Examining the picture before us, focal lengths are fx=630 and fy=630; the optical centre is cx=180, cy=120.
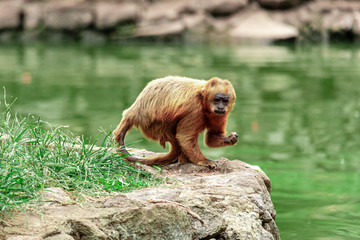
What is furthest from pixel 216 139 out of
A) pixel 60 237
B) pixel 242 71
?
pixel 242 71

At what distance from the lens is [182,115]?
5727 mm

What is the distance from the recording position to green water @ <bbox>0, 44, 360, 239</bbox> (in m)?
7.68

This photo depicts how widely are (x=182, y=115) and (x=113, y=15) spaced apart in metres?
20.9

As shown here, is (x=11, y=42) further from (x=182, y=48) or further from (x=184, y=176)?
(x=184, y=176)

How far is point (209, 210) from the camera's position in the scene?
15.0 feet

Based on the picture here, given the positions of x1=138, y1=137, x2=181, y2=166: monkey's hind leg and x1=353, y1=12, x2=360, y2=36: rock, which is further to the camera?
x1=353, y1=12, x2=360, y2=36: rock

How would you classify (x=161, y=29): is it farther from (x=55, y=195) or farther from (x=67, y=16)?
(x=55, y=195)

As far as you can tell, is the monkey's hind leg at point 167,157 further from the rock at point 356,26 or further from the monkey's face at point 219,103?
the rock at point 356,26

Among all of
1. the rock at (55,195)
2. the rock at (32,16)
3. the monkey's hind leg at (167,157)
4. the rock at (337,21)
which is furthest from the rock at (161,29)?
the rock at (55,195)

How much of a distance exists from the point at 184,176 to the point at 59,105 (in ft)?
29.1

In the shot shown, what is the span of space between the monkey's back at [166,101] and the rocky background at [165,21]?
19.9 metres

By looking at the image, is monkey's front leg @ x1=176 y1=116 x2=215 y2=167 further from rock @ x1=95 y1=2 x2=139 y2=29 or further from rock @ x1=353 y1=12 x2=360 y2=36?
rock @ x1=353 y1=12 x2=360 y2=36

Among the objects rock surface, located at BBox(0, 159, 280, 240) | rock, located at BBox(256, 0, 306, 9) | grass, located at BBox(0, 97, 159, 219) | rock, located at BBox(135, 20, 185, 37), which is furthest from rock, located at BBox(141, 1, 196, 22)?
rock surface, located at BBox(0, 159, 280, 240)

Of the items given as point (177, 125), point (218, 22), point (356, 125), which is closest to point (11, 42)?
point (218, 22)
